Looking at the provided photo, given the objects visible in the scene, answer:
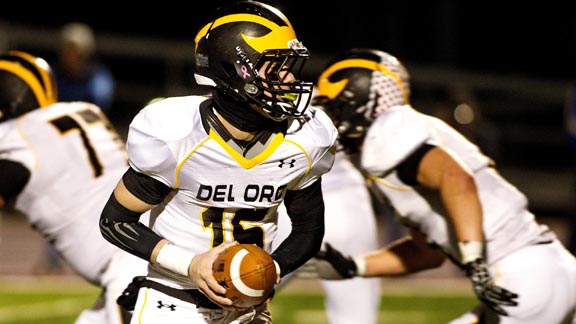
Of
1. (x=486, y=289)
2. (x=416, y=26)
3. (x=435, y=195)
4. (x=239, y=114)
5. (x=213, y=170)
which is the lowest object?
(x=416, y=26)

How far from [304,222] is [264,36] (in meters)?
0.63

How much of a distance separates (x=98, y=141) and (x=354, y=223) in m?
1.24

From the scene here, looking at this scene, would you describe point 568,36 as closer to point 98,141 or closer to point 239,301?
point 98,141

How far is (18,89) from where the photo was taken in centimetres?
460

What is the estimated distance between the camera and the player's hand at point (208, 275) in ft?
9.90

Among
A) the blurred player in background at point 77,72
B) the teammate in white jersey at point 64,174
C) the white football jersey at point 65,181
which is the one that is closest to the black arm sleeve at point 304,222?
the teammate in white jersey at point 64,174

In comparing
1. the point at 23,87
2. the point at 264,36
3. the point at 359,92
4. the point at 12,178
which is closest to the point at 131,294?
the point at 264,36

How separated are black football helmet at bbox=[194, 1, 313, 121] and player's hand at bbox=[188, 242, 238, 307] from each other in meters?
0.46

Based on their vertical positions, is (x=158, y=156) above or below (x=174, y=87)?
above

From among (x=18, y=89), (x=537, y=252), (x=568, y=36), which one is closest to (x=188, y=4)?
(x=568, y=36)

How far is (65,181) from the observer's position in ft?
14.4

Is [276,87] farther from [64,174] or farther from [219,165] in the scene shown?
[64,174]

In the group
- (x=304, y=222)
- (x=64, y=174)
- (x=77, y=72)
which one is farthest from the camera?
(x=77, y=72)

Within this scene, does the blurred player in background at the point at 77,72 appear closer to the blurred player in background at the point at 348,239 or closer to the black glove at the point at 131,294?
the blurred player in background at the point at 348,239
